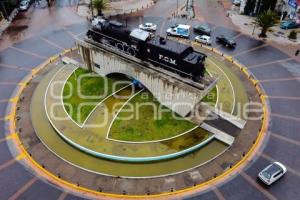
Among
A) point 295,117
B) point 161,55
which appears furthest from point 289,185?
point 161,55

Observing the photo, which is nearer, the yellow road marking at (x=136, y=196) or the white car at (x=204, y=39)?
the yellow road marking at (x=136, y=196)

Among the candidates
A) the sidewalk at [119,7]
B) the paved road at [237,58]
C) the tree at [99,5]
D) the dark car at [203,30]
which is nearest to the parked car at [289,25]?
the paved road at [237,58]

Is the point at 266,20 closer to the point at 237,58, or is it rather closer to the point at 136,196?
the point at 237,58

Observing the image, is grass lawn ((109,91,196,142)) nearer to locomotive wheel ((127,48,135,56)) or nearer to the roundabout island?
the roundabout island

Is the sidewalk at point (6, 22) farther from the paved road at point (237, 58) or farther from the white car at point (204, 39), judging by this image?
the white car at point (204, 39)

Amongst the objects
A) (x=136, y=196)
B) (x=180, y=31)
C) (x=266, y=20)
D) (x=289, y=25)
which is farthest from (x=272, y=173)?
(x=289, y=25)

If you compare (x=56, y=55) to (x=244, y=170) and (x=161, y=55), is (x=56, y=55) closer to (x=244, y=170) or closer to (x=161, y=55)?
(x=161, y=55)
